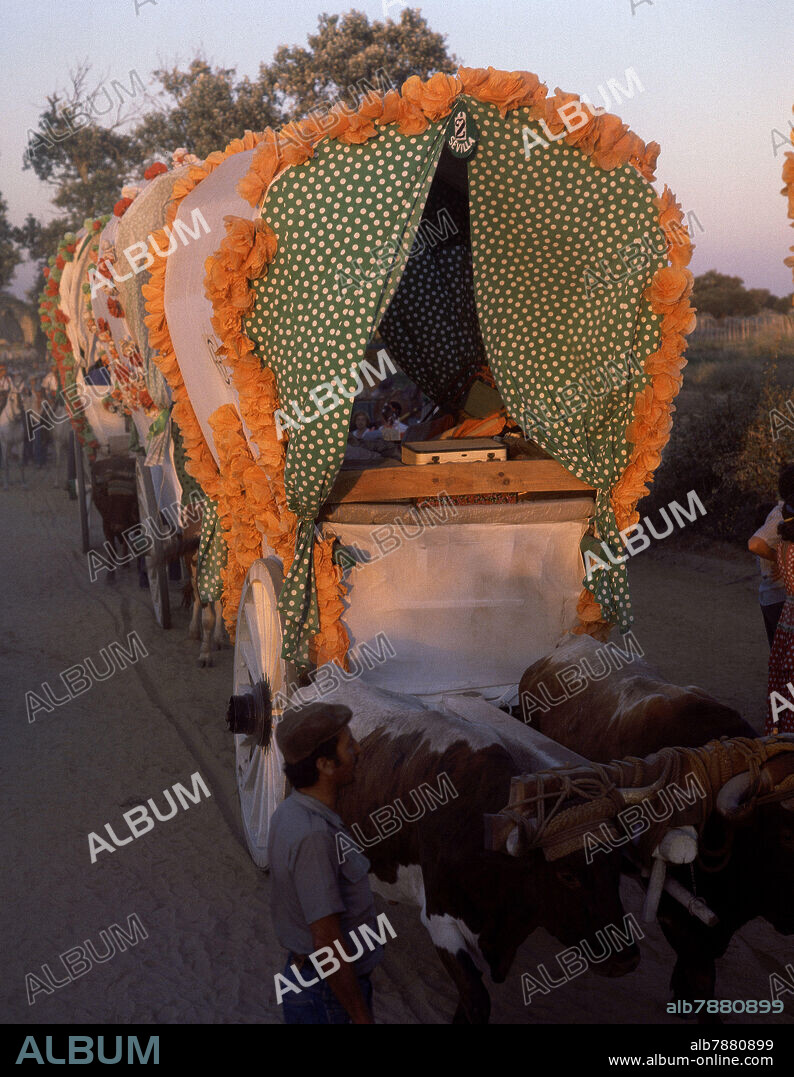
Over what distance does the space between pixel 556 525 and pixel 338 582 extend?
1124 millimetres

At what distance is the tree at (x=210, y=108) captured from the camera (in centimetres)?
2108

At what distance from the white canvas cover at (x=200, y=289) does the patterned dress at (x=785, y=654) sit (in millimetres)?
3060

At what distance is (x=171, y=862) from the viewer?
17.0 feet

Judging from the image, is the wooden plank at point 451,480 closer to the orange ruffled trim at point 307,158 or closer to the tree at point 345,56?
the orange ruffled trim at point 307,158

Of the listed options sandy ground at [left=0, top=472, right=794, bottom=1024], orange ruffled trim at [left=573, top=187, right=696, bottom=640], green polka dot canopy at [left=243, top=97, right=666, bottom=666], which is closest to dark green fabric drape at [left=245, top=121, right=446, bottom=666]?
green polka dot canopy at [left=243, top=97, right=666, bottom=666]

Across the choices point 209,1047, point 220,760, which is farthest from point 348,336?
point 220,760

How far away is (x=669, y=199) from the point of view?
438 centimetres

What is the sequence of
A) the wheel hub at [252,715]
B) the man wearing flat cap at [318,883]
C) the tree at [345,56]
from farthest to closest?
the tree at [345,56], the wheel hub at [252,715], the man wearing flat cap at [318,883]

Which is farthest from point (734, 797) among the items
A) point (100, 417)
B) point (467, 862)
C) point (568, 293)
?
point (100, 417)

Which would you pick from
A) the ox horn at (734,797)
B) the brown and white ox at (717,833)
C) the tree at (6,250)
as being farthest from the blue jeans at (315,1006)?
the tree at (6,250)

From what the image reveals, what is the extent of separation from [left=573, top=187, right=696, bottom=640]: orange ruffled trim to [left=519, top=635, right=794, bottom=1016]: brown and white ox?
116 centimetres

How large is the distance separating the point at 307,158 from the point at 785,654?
145 inches

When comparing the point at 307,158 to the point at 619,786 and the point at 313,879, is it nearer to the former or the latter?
the point at 619,786

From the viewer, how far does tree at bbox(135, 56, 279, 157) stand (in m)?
21.1
